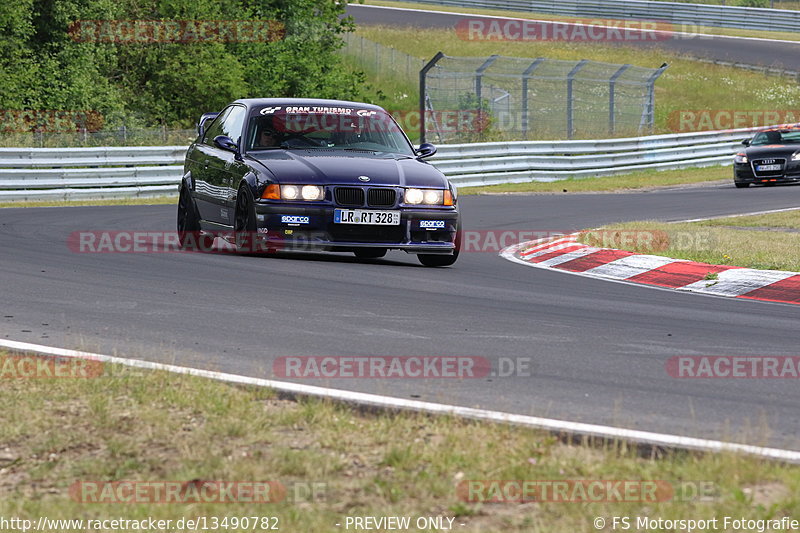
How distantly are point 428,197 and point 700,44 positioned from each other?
43183 millimetres

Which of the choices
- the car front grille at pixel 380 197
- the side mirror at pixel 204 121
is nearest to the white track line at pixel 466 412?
the car front grille at pixel 380 197

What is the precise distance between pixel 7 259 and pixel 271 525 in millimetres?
7521

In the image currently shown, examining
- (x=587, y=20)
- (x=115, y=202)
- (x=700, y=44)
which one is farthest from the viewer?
(x=587, y=20)

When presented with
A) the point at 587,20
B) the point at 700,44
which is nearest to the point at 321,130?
the point at 700,44

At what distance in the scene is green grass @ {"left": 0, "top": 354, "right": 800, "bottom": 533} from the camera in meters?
4.16

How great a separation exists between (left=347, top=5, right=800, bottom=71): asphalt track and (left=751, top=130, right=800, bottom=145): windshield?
69.9 ft

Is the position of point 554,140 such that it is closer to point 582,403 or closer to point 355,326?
point 355,326

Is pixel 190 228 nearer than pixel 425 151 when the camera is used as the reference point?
No

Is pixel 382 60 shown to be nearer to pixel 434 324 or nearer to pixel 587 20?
pixel 587 20

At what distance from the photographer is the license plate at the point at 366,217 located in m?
10.9

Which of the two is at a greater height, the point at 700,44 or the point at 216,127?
the point at 216,127

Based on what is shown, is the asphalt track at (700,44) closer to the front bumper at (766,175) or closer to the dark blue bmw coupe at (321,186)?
the front bumper at (766,175)

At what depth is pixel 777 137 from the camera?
88.0 feet

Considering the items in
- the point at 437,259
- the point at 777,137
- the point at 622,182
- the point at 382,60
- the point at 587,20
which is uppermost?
the point at 587,20
